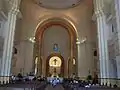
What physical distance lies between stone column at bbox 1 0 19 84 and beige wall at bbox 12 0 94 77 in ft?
29.5

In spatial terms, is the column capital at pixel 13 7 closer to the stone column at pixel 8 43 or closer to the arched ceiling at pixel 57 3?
the stone column at pixel 8 43

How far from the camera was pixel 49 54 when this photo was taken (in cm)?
2977

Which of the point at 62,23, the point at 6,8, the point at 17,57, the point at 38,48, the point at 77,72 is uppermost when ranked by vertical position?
the point at 62,23

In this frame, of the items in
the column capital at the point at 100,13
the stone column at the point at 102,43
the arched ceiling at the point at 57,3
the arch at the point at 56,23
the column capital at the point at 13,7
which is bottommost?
the stone column at the point at 102,43

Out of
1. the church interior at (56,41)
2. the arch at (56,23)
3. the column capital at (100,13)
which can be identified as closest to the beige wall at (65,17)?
the church interior at (56,41)

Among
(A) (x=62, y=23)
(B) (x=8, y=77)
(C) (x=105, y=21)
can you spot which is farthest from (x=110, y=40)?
(A) (x=62, y=23)

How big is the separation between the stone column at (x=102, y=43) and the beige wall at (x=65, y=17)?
1005cm

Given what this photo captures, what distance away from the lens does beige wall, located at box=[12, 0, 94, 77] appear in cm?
2386

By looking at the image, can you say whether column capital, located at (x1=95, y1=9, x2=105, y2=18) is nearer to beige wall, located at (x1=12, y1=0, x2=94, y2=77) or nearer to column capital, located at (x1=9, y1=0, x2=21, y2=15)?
column capital, located at (x1=9, y1=0, x2=21, y2=15)

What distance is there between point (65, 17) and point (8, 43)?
1494 centimetres

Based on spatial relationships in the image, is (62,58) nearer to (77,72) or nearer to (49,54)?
(49,54)

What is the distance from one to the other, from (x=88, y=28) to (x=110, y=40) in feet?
38.6

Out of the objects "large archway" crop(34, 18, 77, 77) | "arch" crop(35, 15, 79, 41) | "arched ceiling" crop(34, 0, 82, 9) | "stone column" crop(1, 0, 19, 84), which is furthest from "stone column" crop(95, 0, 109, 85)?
"large archway" crop(34, 18, 77, 77)

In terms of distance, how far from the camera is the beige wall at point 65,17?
2386cm
